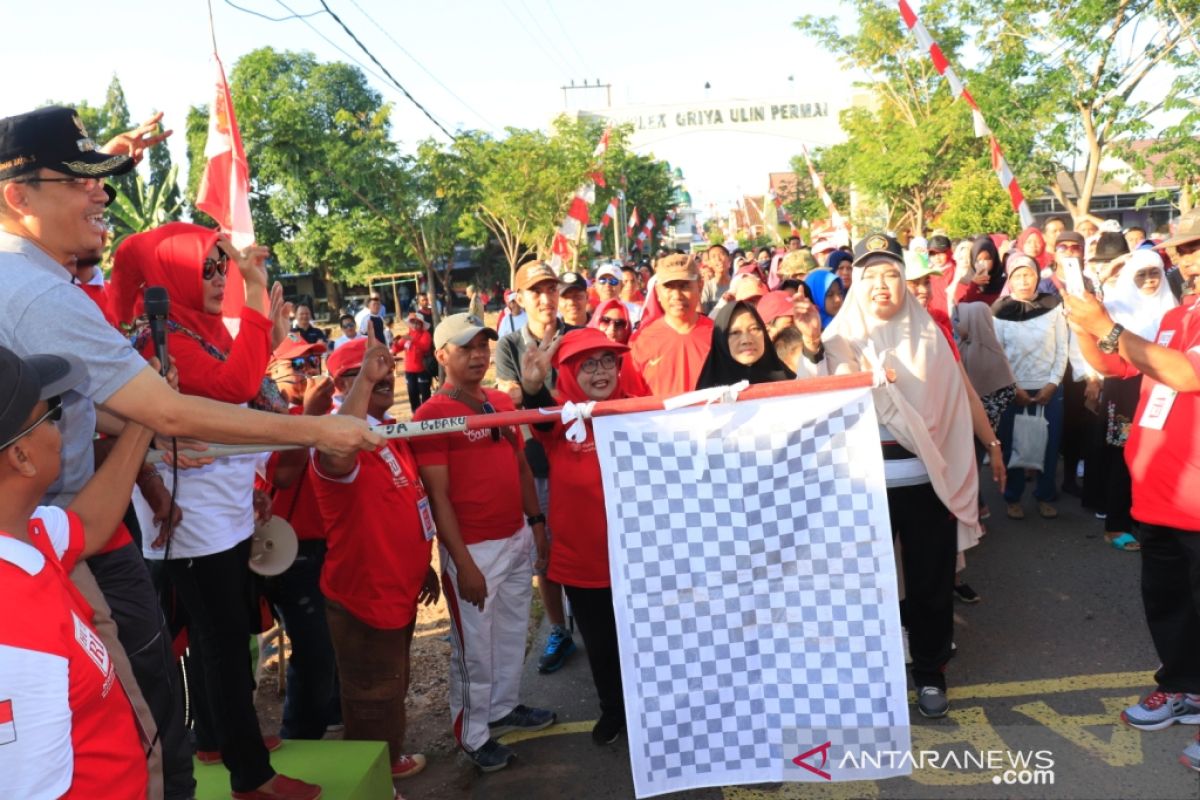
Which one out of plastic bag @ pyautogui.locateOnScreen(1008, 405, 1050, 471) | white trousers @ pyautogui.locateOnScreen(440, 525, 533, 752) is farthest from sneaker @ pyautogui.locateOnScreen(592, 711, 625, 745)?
plastic bag @ pyautogui.locateOnScreen(1008, 405, 1050, 471)

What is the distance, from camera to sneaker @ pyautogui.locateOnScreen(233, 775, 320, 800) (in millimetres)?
2846

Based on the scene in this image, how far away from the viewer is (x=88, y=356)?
205 centimetres

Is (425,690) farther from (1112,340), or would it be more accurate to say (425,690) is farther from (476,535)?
(1112,340)

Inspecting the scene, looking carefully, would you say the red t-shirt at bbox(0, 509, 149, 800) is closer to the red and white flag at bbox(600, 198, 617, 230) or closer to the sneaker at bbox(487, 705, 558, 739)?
the sneaker at bbox(487, 705, 558, 739)

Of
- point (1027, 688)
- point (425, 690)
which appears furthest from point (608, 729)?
point (1027, 688)

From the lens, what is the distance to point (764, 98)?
77.0 metres

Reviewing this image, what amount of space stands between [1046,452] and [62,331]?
6.26 metres

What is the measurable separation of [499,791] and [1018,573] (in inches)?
142

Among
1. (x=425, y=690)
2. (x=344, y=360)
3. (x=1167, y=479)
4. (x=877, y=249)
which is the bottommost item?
(x=425, y=690)

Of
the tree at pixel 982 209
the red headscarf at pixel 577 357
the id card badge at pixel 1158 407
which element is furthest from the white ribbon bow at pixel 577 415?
the tree at pixel 982 209

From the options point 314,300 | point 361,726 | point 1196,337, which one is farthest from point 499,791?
point 314,300

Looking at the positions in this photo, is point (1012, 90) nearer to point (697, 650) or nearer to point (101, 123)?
point (697, 650)

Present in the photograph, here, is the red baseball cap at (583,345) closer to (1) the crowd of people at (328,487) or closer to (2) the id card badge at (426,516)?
(1) the crowd of people at (328,487)

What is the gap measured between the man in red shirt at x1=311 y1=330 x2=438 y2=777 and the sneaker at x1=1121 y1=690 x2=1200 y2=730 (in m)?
3.07
